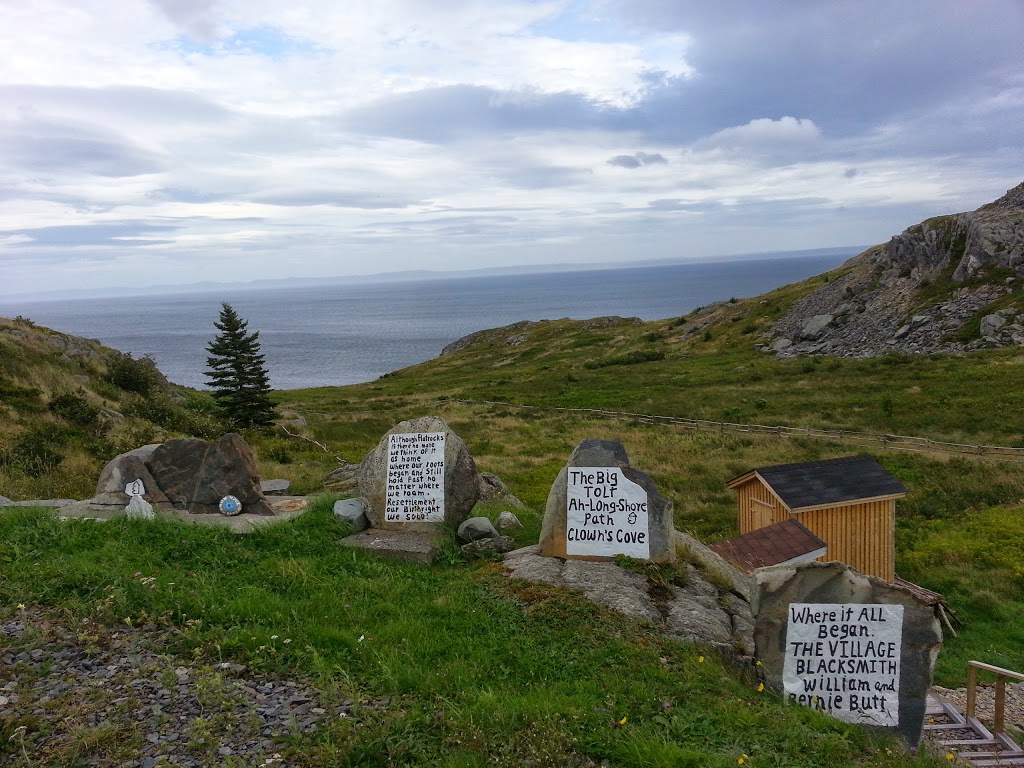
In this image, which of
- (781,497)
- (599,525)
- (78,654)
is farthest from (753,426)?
(78,654)

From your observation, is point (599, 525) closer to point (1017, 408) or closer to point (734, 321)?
point (1017, 408)

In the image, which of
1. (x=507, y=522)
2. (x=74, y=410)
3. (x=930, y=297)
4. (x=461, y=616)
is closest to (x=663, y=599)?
(x=461, y=616)

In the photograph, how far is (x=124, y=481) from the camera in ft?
41.3

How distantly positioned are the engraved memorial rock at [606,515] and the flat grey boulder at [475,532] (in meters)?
1.26

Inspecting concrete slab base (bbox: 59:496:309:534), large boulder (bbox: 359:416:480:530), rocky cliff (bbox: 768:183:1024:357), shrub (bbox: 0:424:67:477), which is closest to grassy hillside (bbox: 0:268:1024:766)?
shrub (bbox: 0:424:67:477)

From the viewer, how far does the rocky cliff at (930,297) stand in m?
56.4

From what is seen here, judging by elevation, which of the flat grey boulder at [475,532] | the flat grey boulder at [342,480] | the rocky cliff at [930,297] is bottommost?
the flat grey boulder at [342,480]

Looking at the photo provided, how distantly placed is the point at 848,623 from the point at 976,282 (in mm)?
65734

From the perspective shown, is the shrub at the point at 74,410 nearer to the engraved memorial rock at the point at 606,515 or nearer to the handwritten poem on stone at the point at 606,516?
the engraved memorial rock at the point at 606,515

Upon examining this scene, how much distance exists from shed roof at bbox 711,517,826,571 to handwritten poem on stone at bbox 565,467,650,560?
183 inches

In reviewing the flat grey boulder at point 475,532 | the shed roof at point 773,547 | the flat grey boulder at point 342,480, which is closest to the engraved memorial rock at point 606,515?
the flat grey boulder at point 475,532

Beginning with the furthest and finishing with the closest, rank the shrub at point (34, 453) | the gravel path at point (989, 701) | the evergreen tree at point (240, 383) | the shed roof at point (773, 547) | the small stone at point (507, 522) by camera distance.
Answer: the evergreen tree at point (240, 383)
the shrub at point (34, 453)
the shed roof at point (773, 547)
the small stone at point (507, 522)
the gravel path at point (989, 701)

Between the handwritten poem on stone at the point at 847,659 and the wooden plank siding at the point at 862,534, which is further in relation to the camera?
the wooden plank siding at the point at 862,534

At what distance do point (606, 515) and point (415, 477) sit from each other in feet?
11.6
